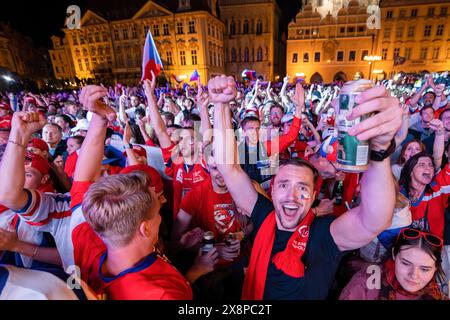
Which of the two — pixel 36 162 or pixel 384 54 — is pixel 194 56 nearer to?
pixel 384 54

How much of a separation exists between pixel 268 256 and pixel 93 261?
4.01 ft

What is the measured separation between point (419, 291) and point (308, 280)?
0.84 meters

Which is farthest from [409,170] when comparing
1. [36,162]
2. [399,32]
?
[399,32]

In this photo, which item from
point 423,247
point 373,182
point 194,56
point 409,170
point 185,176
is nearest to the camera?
point 373,182

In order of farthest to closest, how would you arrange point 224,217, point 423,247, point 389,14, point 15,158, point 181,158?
1. point 389,14
2. point 181,158
3. point 224,217
4. point 423,247
5. point 15,158

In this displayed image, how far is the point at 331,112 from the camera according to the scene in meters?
6.88

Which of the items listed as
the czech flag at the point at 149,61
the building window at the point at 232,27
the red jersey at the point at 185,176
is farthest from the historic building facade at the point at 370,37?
the red jersey at the point at 185,176

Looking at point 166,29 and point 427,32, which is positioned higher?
point 166,29

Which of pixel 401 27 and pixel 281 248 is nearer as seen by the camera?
pixel 281 248

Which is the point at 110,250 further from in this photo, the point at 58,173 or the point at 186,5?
the point at 186,5

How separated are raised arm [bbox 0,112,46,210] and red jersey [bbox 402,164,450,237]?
12.2ft

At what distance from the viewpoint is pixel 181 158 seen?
12.0ft
